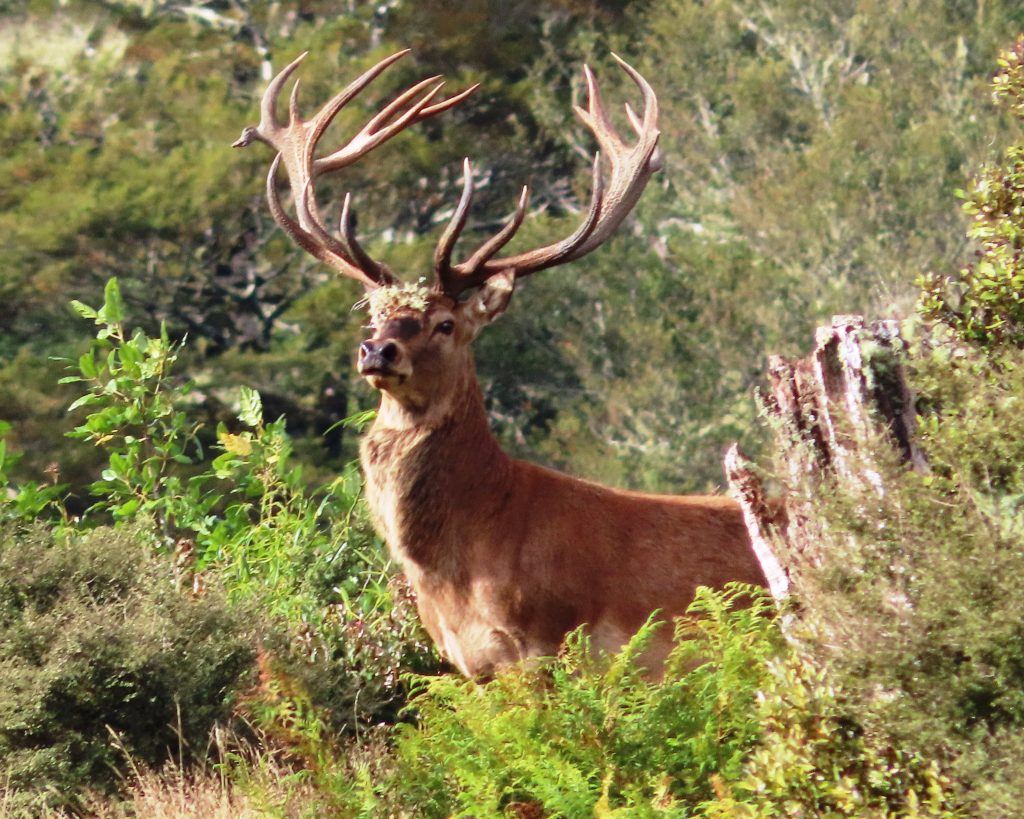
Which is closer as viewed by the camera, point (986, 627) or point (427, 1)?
point (986, 627)

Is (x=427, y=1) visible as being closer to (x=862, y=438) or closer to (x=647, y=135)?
(x=647, y=135)

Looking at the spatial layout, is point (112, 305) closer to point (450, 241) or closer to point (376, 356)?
point (450, 241)

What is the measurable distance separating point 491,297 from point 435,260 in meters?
0.37

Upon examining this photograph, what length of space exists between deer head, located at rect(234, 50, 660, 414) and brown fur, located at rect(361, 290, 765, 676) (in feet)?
0.07

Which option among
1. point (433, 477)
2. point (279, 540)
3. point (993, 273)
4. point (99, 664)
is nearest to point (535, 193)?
point (279, 540)

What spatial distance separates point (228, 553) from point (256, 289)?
20288 mm

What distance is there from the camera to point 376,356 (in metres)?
6.88

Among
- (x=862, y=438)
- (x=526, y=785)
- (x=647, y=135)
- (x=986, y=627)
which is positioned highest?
(x=647, y=135)

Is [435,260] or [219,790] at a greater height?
[435,260]

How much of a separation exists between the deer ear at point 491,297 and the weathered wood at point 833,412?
6.75 feet

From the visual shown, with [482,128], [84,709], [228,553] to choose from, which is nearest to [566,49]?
[482,128]

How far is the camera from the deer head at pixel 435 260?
712 centimetres

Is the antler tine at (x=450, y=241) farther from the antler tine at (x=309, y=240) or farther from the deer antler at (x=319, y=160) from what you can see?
the antler tine at (x=309, y=240)

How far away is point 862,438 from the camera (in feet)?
17.1
